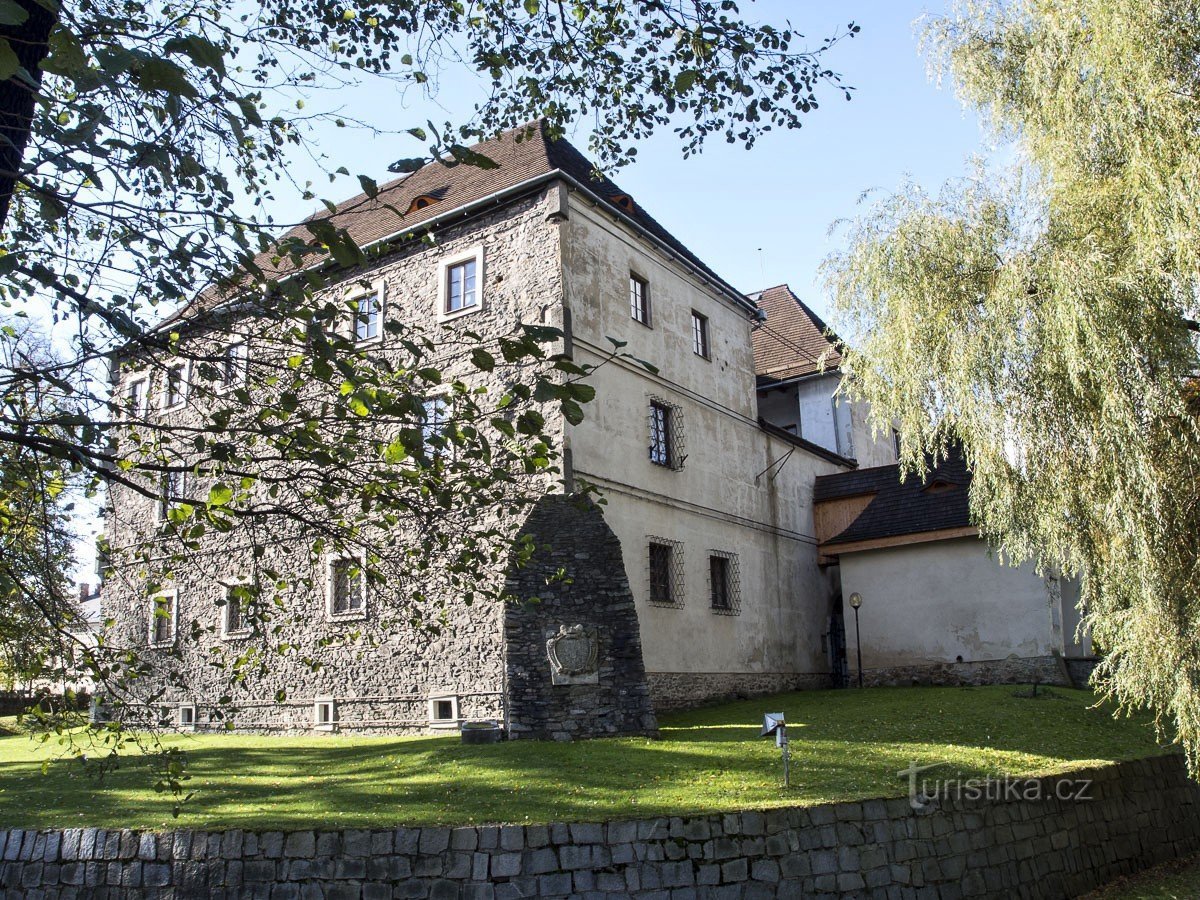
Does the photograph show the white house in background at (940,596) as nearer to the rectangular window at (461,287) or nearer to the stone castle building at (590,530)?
the stone castle building at (590,530)

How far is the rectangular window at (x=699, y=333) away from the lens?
2047cm

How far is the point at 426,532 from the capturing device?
738 centimetres

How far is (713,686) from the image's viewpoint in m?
18.5

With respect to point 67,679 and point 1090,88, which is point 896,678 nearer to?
point 1090,88

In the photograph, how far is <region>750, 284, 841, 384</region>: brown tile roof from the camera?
2617 centimetres

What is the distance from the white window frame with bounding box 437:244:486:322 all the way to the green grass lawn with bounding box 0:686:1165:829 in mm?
7152

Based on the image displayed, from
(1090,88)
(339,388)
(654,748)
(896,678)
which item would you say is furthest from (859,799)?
(896,678)

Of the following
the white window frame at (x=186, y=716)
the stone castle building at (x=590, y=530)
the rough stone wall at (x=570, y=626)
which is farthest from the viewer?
the white window frame at (x=186, y=716)

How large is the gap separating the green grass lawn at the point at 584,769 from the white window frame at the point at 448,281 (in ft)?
23.5

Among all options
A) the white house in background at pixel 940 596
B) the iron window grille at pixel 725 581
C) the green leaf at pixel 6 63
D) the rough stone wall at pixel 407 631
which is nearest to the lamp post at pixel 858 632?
the white house in background at pixel 940 596

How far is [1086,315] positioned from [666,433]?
956 centimetres

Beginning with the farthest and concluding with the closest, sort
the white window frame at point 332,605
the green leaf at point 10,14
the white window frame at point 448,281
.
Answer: the white window frame at point 332,605 < the white window frame at point 448,281 < the green leaf at point 10,14

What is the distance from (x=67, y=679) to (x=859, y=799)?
711cm

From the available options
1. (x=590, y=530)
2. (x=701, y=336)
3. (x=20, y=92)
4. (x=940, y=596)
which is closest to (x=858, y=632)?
(x=940, y=596)
